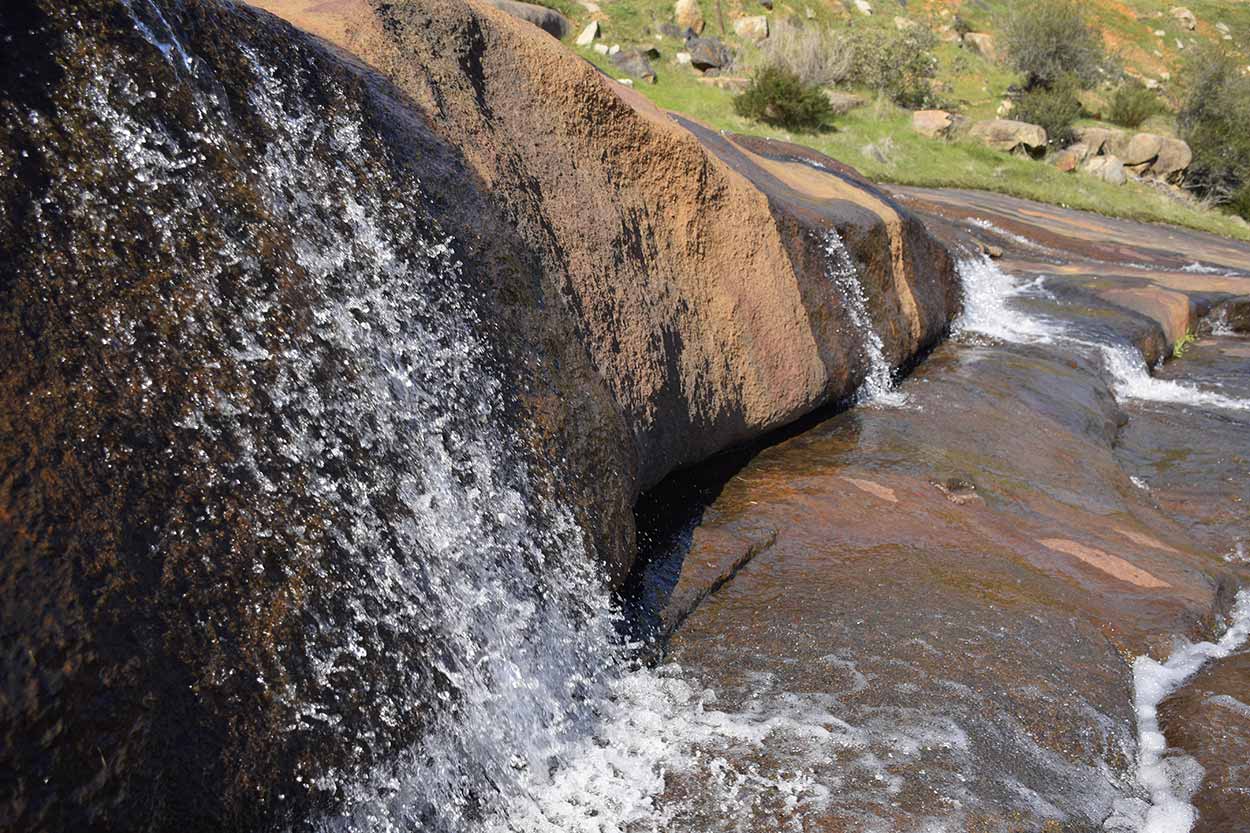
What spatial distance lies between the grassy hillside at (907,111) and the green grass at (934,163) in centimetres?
3

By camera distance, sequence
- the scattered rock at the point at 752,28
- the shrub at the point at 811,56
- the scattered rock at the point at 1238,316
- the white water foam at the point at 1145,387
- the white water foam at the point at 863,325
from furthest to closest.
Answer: the scattered rock at the point at 752,28, the shrub at the point at 811,56, the scattered rock at the point at 1238,316, the white water foam at the point at 1145,387, the white water foam at the point at 863,325

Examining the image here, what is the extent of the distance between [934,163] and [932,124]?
2.35 m

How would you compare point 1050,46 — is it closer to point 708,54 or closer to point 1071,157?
point 1071,157

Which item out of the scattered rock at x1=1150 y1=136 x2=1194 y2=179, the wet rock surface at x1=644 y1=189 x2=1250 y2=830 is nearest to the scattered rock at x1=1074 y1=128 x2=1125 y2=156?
the scattered rock at x1=1150 y1=136 x2=1194 y2=179

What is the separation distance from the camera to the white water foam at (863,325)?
18.0ft

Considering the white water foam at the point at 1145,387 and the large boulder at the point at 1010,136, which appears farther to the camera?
the large boulder at the point at 1010,136

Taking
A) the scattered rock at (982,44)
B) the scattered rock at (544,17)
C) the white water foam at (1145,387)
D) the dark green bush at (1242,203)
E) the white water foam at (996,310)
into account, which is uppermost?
the scattered rock at (982,44)

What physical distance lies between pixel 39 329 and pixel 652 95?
16618mm

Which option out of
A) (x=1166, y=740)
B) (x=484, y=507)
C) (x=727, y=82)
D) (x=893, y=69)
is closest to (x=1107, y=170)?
(x=893, y=69)

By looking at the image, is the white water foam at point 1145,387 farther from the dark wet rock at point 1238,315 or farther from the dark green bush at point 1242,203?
the dark green bush at point 1242,203

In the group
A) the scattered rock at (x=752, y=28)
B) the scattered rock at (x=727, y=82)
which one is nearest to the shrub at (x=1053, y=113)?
the scattered rock at (x=752, y=28)

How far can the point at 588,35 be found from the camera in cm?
2039

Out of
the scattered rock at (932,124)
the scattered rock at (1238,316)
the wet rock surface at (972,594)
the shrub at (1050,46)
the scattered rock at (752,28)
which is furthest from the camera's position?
the shrub at (1050,46)

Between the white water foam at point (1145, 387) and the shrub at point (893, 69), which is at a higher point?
the shrub at point (893, 69)
